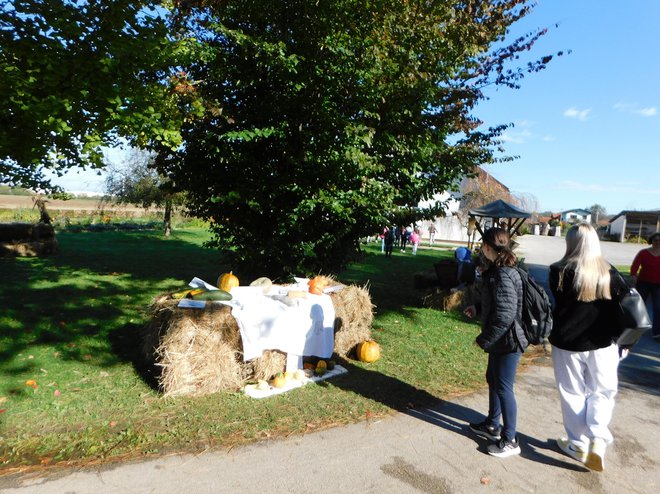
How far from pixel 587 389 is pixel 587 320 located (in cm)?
61

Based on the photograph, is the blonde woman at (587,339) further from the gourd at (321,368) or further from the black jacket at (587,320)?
the gourd at (321,368)

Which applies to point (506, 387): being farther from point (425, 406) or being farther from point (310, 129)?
point (310, 129)

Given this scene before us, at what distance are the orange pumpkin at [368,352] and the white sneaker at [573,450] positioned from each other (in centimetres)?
250

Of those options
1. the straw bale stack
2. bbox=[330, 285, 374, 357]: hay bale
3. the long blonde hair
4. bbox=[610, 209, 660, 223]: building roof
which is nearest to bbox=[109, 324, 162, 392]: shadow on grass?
the straw bale stack

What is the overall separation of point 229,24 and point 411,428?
263 inches

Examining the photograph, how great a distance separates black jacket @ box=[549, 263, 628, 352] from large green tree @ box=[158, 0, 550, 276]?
10.8ft

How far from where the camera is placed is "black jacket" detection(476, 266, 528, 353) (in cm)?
346

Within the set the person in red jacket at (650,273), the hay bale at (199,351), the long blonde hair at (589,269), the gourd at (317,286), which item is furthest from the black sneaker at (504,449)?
the person in red jacket at (650,273)

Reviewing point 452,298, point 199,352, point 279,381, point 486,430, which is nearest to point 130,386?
point 199,352

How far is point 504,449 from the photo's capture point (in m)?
3.58

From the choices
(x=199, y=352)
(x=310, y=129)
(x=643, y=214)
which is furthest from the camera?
(x=643, y=214)

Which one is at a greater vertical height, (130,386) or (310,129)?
(310,129)

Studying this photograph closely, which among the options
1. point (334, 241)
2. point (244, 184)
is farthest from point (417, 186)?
point (244, 184)

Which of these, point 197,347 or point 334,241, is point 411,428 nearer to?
point 197,347
